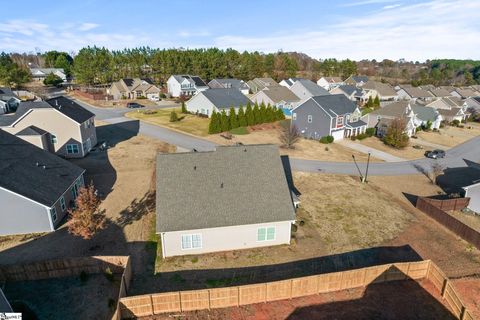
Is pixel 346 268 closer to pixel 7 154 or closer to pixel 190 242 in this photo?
pixel 190 242

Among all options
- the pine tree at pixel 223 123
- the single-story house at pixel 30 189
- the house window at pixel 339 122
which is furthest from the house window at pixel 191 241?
the house window at pixel 339 122

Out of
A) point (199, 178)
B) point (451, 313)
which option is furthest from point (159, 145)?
point (451, 313)

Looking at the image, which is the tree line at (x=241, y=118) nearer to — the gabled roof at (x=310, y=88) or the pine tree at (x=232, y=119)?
the pine tree at (x=232, y=119)

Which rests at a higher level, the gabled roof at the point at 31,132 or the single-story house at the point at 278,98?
the single-story house at the point at 278,98

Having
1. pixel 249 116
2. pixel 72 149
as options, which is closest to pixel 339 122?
pixel 249 116

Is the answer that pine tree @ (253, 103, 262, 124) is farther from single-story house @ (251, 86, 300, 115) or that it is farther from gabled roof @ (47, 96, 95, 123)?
gabled roof @ (47, 96, 95, 123)
